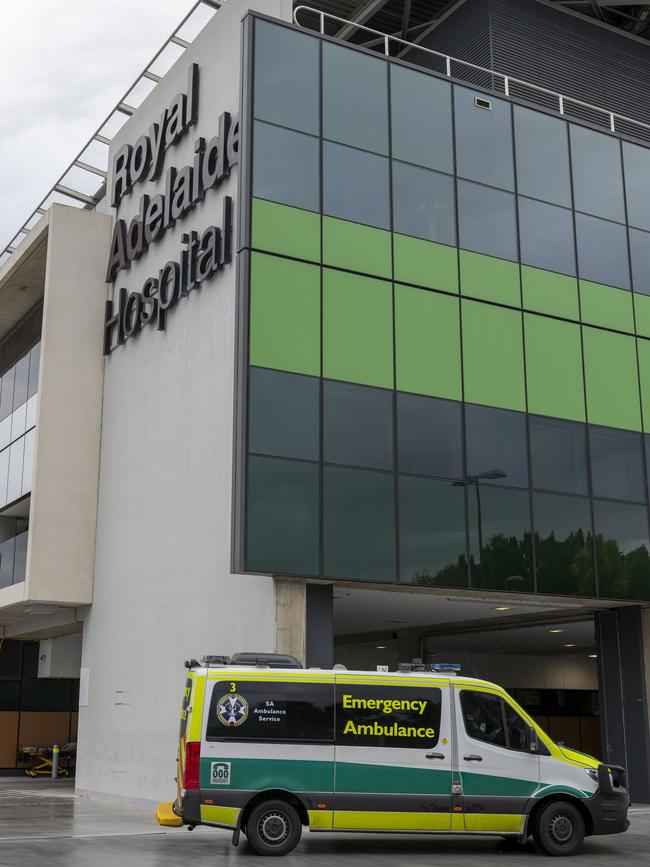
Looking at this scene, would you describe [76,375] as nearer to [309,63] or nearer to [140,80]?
[140,80]

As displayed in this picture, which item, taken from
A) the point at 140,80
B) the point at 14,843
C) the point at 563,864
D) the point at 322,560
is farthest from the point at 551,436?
the point at 140,80

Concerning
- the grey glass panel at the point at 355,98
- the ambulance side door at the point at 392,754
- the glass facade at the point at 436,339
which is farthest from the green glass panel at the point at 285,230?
the ambulance side door at the point at 392,754

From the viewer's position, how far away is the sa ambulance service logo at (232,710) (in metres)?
12.9

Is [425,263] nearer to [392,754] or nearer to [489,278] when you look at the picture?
[489,278]

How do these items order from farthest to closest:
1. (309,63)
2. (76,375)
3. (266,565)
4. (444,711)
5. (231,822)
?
(76,375), (309,63), (266,565), (444,711), (231,822)

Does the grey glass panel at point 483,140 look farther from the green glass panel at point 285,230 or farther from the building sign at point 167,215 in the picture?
the building sign at point 167,215

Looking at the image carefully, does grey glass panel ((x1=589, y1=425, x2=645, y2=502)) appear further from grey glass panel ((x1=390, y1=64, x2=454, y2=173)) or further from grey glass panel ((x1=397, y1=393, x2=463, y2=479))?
grey glass panel ((x1=390, y1=64, x2=454, y2=173))

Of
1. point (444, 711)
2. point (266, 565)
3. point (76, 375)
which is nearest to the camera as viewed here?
point (444, 711)

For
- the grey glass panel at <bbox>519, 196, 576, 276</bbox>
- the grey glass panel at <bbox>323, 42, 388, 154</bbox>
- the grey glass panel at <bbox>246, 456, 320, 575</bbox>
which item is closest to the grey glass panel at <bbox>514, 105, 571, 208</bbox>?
the grey glass panel at <bbox>519, 196, 576, 276</bbox>

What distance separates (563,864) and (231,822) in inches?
163

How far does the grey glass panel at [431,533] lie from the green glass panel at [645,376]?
17.7 ft

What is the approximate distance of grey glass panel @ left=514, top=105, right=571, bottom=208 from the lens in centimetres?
2180

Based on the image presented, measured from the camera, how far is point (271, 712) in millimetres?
13031

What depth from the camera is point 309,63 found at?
1972 centimetres
